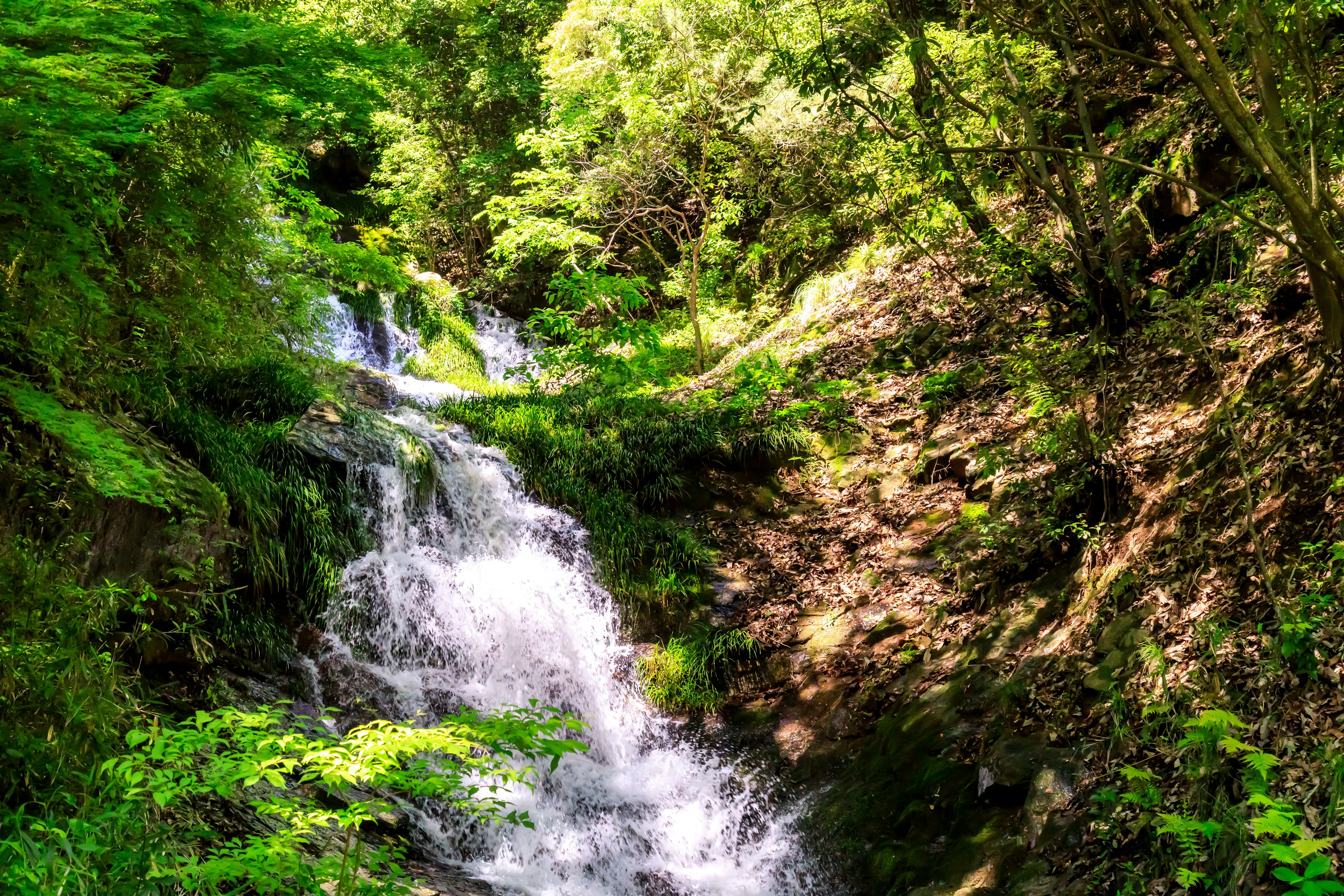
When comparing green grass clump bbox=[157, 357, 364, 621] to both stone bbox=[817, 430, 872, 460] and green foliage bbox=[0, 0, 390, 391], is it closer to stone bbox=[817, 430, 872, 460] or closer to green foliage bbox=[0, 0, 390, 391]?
green foliage bbox=[0, 0, 390, 391]

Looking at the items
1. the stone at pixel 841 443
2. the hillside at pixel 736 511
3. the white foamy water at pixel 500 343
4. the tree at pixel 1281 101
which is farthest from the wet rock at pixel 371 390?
the tree at pixel 1281 101

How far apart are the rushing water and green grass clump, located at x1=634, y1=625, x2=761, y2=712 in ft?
0.58

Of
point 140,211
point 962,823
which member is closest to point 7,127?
point 140,211

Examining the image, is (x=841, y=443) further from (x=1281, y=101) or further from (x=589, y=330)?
(x=1281, y=101)

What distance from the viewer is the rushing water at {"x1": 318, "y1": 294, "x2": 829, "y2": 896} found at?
510 centimetres

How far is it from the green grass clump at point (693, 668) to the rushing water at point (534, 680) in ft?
0.58

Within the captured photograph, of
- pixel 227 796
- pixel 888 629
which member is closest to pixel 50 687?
pixel 227 796

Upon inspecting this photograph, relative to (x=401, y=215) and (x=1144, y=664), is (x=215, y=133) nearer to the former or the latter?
(x=1144, y=664)

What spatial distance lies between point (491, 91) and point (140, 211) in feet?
46.3

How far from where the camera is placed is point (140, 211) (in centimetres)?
537

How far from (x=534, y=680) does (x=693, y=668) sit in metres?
1.37

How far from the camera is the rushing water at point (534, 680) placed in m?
5.10

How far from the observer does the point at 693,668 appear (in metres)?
6.88

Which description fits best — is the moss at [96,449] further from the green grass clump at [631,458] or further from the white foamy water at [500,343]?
the white foamy water at [500,343]
